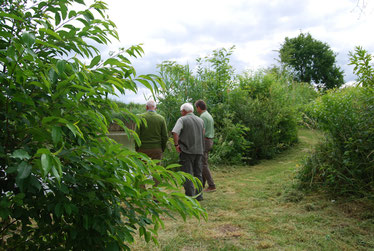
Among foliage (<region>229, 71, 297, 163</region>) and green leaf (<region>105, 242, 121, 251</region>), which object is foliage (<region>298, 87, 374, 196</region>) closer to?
green leaf (<region>105, 242, 121, 251</region>)

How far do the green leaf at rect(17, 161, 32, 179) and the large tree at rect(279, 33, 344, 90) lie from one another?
4576 cm

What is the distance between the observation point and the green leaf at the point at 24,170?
1.34 meters

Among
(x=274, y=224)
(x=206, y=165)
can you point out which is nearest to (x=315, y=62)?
(x=206, y=165)

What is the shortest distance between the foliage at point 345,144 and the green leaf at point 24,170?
498cm

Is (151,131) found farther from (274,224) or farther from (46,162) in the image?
(46,162)

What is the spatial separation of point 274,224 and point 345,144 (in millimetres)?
2036

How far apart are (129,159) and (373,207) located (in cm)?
478

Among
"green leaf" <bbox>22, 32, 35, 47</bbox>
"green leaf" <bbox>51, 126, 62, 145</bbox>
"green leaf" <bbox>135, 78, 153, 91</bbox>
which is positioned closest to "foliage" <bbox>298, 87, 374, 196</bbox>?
"green leaf" <bbox>135, 78, 153, 91</bbox>

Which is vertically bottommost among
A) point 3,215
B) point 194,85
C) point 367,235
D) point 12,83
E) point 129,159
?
point 367,235

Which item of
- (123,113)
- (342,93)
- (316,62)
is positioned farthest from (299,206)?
(316,62)

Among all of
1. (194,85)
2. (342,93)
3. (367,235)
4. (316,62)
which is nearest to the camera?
(367,235)

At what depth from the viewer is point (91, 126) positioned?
73.8 inches

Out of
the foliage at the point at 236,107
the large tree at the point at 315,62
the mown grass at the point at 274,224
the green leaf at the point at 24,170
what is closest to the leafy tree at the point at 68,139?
the green leaf at the point at 24,170

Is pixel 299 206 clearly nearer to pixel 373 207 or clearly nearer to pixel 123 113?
pixel 373 207
